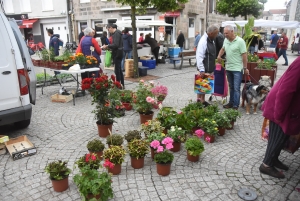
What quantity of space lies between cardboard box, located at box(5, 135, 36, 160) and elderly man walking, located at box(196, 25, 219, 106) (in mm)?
3564

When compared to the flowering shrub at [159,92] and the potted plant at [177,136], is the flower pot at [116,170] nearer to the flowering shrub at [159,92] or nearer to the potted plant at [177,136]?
the potted plant at [177,136]

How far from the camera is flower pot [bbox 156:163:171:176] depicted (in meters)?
3.32

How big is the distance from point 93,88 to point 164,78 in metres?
5.55

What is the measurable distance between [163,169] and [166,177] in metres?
0.12

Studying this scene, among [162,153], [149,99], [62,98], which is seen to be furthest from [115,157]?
[62,98]

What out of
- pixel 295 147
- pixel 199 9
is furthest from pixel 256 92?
pixel 199 9

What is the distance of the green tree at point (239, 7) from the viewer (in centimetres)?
2106

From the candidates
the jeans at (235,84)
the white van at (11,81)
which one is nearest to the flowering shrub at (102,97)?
the white van at (11,81)

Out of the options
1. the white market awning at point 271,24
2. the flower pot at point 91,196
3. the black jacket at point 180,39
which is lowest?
the flower pot at point 91,196

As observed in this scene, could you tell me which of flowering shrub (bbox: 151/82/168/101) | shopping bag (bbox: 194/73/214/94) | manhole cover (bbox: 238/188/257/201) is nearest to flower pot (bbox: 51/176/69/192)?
manhole cover (bbox: 238/188/257/201)

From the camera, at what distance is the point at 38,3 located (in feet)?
79.2

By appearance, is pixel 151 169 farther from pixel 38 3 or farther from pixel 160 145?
pixel 38 3

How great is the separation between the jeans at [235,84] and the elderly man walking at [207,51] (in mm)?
458

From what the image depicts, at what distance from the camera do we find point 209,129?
4.25 m
